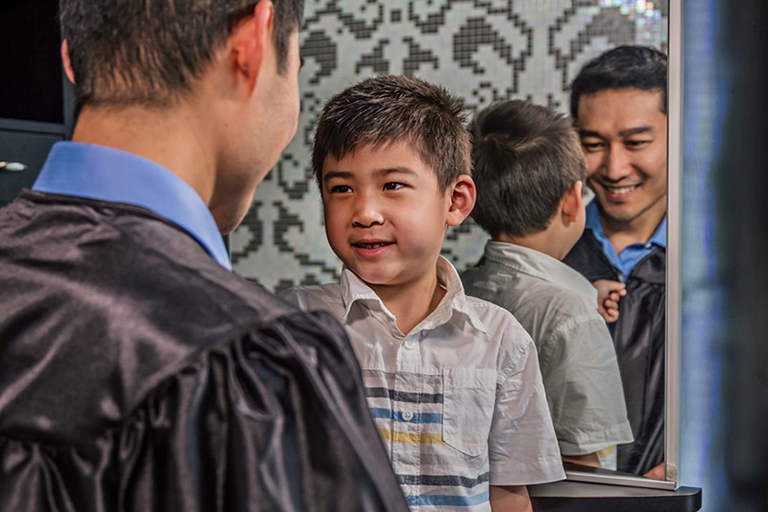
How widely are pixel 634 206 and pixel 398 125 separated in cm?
49

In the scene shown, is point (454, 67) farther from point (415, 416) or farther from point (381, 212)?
point (415, 416)

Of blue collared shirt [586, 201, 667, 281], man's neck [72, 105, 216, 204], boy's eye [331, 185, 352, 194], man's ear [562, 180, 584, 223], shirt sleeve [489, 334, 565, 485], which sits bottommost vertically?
shirt sleeve [489, 334, 565, 485]

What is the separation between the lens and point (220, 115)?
0.63 metres

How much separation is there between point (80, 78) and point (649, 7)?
1.18 meters

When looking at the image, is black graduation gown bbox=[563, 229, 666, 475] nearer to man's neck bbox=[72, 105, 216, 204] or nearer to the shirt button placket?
the shirt button placket

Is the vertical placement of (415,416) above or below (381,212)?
below

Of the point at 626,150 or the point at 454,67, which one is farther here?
the point at 454,67

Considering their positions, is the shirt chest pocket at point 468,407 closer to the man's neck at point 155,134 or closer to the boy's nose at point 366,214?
the boy's nose at point 366,214

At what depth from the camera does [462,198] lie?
1.48m

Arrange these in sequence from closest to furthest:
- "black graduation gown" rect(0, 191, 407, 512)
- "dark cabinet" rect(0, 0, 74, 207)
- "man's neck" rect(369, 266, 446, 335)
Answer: "black graduation gown" rect(0, 191, 407, 512) < "man's neck" rect(369, 266, 446, 335) < "dark cabinet" rect(0, 0, 74, 207)

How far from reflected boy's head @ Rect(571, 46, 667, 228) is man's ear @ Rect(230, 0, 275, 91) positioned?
1056 millimetres

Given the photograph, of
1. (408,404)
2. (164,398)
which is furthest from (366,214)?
(164,398)

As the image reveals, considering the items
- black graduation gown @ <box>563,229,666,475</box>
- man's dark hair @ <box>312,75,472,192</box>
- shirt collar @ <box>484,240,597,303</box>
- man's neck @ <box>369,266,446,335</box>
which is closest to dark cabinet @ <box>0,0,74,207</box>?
man's dark hair @ <box>312,75,472,192</box>

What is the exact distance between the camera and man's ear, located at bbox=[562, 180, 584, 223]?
160cm
